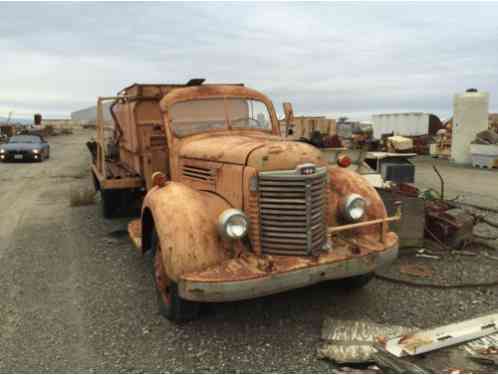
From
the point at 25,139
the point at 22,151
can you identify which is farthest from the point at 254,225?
the point at 25,139

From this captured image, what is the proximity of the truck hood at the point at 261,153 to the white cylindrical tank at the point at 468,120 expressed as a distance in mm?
17055

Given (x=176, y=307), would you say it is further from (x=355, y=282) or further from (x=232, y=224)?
(x=355, y=282)

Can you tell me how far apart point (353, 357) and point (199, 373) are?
126 centimetres

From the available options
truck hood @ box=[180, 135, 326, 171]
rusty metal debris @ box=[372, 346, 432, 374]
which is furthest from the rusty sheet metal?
truck hood @ box=[180, 135, 326, 171]

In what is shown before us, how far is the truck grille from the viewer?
155 inches

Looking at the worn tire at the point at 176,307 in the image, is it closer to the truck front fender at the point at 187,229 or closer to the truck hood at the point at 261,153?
the truck front fender at the point at 187,229

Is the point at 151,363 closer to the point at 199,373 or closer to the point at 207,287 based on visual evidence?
the point at 199,373

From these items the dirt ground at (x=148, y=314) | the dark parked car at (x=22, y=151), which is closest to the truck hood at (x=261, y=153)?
the dirt ground at (x=148, y=314)

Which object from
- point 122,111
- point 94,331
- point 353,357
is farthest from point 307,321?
point 122,111

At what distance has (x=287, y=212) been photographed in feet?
13.0

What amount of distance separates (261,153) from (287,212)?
588 mm

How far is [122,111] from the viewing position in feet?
25.7

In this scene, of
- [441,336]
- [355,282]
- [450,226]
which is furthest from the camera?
[450,226]

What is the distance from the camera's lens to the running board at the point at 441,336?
3578 mm
